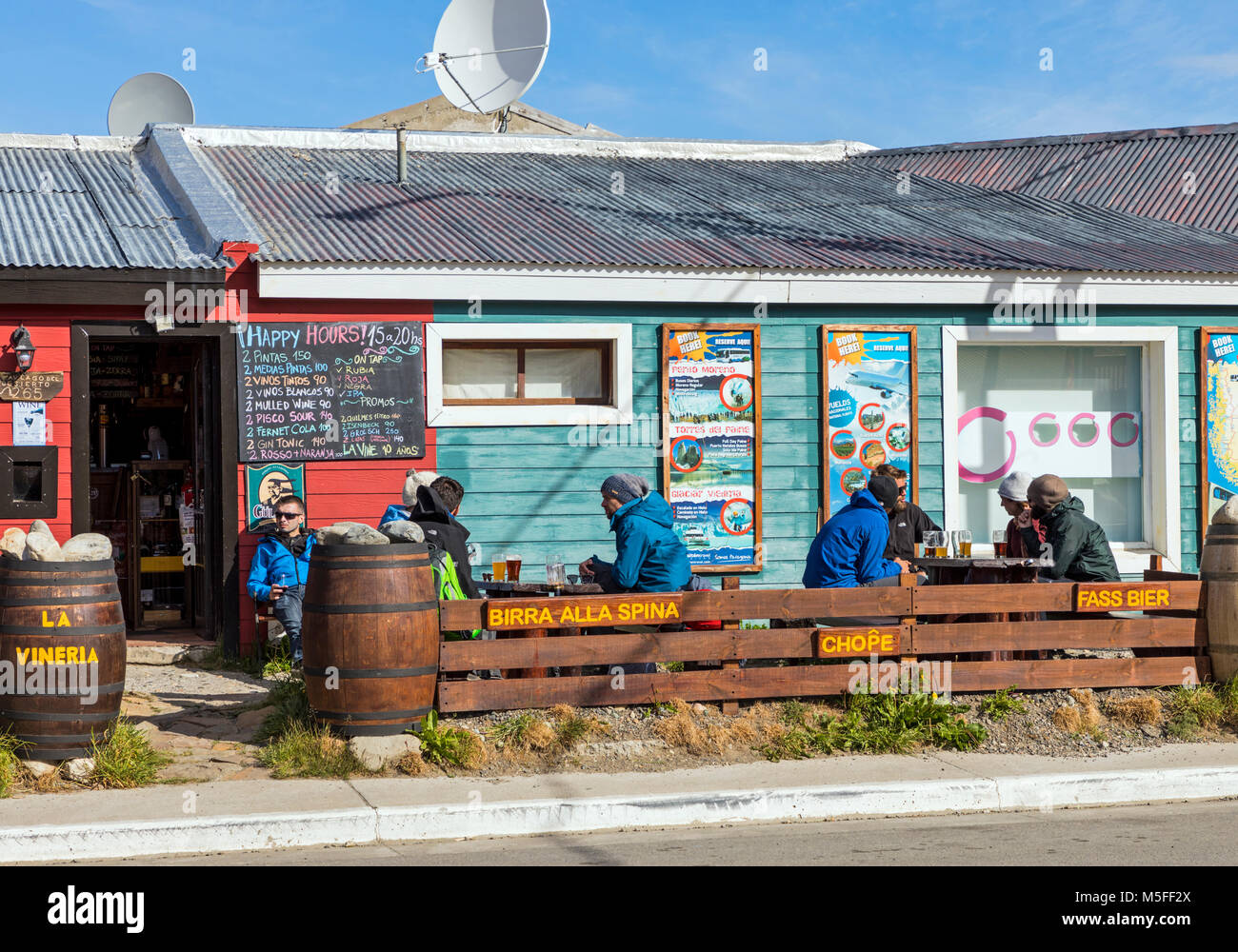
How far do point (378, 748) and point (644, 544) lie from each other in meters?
2.09

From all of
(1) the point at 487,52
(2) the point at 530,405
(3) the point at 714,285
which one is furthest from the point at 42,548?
(1) the point at 487,52

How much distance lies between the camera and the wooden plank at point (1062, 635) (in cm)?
771

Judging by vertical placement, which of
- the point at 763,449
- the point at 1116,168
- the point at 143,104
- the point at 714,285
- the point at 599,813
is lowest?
the point at 599,813

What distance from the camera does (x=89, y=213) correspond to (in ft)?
34.6

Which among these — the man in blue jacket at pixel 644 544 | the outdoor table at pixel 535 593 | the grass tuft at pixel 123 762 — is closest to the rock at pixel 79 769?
the grass tuft at pixel 123 762

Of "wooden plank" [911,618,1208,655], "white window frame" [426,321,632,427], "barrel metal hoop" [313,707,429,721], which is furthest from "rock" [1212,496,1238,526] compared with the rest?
"barrel metal hoop" [313,707,429,721]

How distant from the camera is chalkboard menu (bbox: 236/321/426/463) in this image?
970 centimetres

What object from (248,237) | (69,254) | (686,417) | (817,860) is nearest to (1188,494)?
(686,417)

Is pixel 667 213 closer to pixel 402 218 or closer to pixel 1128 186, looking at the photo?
pixel 402 218

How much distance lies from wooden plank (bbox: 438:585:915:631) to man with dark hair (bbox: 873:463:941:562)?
2271 mm

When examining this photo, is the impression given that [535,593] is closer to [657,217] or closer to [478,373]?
[478,373]

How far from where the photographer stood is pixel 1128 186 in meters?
16.3

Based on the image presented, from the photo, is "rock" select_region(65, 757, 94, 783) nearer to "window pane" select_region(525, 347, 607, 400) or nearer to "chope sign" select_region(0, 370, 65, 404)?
"chope sign" select_region(0, 370, 65, 404)
